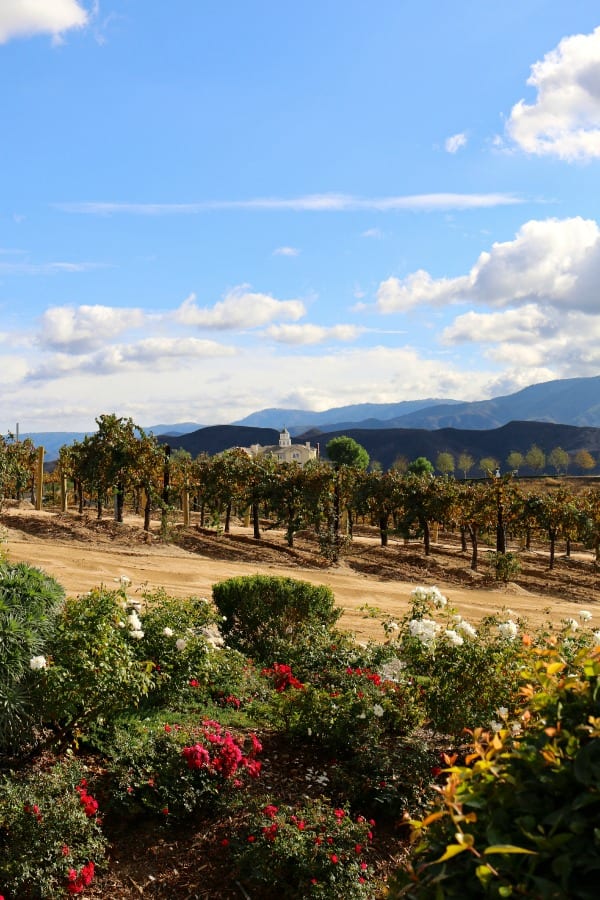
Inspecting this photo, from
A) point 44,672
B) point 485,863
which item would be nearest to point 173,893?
point 44,672

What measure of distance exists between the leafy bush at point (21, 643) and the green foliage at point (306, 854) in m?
2.05

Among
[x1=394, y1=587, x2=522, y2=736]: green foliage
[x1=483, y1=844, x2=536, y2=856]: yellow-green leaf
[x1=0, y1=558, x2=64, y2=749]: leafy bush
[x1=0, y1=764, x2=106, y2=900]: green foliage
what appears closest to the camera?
[x1=483, y1=844, x2=536, y2=856]: yellow-green leaf

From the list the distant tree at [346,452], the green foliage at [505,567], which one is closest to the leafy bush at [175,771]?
the green foliage at [505,567]

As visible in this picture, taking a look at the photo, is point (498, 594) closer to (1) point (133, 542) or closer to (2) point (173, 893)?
(1) point (133, 542)

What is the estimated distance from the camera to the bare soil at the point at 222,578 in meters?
5.08

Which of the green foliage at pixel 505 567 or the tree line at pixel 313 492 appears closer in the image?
the green foliage at pixel 505 567

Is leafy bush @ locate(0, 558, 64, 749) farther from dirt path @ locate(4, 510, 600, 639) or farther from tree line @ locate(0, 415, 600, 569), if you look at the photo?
tree line @ locate(0, 415, 600, 569)

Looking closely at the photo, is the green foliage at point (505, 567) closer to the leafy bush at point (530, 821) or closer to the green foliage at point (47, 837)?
the green foliage at point (47, 837)

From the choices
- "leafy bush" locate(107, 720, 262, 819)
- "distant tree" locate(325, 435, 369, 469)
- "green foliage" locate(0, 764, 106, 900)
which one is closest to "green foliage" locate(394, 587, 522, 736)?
"leafy bush" locate(107, 720, 262, 819)

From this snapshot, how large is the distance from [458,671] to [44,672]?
150 inches

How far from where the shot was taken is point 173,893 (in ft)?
15.9

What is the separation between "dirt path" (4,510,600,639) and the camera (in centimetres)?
1688

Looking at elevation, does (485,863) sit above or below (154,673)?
above

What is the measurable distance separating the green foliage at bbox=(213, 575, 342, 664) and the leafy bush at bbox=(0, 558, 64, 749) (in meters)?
4.02
